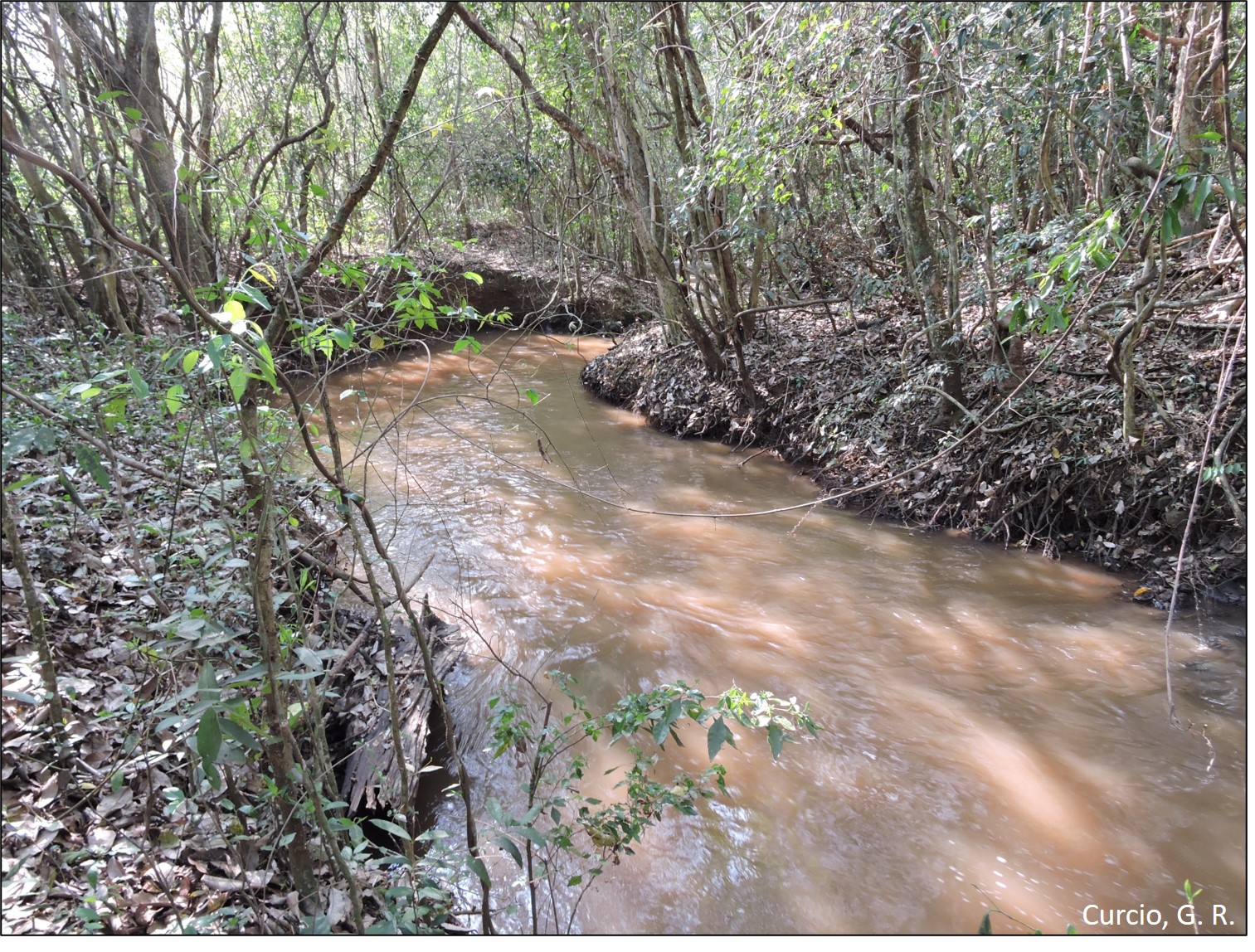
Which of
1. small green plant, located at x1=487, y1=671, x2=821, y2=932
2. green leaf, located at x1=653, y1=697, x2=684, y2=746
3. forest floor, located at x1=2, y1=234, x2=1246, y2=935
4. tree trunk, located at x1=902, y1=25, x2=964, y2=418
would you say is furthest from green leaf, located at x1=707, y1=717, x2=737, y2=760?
tree trunk, located at x1=902, y1=25, x2=964, y2=418

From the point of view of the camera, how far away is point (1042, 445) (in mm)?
4773

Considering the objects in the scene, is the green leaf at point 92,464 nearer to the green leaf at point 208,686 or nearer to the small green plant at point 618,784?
the green leaf at point 208,686

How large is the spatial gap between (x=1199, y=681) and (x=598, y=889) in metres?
3.35

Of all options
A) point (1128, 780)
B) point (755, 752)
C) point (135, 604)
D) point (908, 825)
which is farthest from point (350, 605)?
point (1128, 780)

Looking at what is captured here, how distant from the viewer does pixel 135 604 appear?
2.63 meters

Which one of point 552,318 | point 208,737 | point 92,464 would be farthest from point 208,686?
point 552,318

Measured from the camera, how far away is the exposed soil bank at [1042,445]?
4.05 meters

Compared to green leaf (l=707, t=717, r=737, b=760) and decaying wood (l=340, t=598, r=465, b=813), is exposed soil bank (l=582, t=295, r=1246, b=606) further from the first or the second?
decaying wood (l=340, t=598, r=465, b=813)

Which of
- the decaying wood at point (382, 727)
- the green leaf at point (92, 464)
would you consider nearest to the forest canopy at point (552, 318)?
the green leaf at point (92, 464)

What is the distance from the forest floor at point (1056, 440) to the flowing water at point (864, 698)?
31 centimetres

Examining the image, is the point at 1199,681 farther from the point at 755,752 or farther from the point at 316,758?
the point at 316,758

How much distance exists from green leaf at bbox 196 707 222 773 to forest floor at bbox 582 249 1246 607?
2.73m

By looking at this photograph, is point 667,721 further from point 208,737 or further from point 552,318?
point 552,318

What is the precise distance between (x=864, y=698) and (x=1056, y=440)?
2637mm
